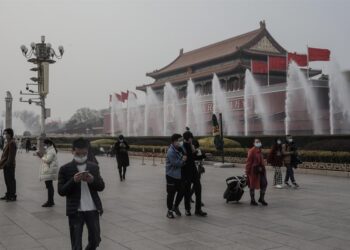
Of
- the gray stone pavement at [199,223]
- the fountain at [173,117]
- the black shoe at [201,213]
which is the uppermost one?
the fountain at [173,117]

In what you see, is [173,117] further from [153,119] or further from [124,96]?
[124,96]

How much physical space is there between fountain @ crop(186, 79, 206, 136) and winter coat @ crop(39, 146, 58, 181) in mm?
29782

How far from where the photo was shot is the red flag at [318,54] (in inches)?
1089

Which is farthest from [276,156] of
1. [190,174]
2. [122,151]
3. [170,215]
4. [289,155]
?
[122,151]

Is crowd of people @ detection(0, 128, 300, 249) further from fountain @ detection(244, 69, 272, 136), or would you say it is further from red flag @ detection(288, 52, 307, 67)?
fountain @ detection(244, 69, 272, 136)

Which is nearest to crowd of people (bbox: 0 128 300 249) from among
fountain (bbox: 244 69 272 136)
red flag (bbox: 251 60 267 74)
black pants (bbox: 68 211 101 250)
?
black pants (bbox: 68 211 101 250)

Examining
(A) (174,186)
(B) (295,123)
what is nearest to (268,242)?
(A) (174,186)

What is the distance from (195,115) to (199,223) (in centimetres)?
3252

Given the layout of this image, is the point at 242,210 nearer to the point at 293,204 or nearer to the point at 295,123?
the point at 293,204

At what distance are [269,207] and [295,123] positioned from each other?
22.0 metres

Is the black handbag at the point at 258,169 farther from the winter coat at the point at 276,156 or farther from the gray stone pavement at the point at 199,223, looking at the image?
the winter coat at the point at 276,156

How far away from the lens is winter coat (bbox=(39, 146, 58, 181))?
24.8 feet

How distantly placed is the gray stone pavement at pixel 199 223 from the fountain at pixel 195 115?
2799 cm

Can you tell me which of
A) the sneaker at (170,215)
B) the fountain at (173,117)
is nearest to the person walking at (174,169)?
the sneaker at (170,215)
